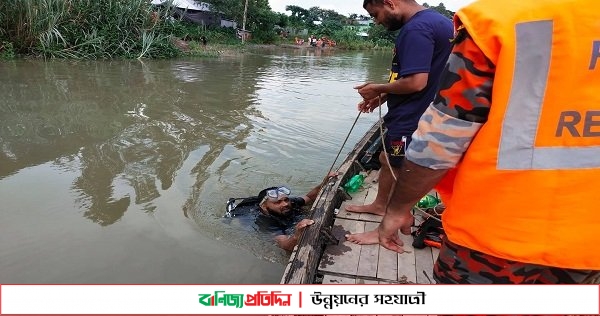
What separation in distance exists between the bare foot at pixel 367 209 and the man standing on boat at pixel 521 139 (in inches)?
76.7

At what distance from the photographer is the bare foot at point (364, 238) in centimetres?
274

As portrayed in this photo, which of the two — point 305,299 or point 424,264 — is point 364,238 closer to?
point 424,264

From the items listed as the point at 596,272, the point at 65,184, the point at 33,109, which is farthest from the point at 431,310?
the point at 33,109

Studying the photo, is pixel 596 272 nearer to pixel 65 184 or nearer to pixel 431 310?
pixel 431 310

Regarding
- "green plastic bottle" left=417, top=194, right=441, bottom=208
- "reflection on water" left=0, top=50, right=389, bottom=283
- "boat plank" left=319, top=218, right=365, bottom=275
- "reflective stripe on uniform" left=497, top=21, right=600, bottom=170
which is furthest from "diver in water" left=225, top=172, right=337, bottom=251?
"reflective stripe on uniform" left=497, top=21, right=600, bottom=170

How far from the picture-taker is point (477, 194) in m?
1.14

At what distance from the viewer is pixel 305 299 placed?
5.31 ft

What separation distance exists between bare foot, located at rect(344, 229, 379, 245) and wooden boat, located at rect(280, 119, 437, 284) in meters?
0.02

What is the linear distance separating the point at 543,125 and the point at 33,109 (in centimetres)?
868

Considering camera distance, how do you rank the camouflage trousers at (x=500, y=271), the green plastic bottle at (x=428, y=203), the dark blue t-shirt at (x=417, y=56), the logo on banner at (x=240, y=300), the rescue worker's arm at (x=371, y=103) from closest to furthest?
the camouflage trousers at (x=500, y=271)
the logo on banner at (x=240, y=300)
the dark blue t-shirt at (x=417, y=56)
the rescue worker's arm at (x=371, y=103)
the green plastic bottle at (x=428, y=203)

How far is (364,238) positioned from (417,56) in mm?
1165

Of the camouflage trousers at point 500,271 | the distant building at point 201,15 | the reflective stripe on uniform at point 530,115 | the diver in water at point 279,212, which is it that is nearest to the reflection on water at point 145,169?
the diver in water at point 279,212

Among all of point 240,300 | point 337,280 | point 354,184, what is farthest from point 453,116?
point 354,184

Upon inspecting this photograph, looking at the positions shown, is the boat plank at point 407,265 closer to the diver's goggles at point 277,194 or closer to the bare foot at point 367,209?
the bare foot at point 367,209
